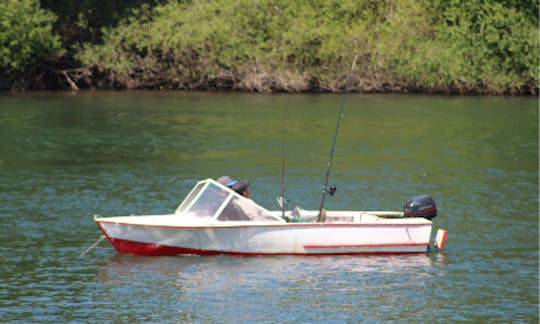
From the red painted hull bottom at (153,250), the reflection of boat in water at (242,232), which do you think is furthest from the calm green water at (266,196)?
the reflection of boat in water at (242,232)

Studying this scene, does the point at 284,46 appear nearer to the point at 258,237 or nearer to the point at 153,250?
the point at 153,250

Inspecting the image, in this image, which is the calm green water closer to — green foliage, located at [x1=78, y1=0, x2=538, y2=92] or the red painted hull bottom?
the red painted hull bottom

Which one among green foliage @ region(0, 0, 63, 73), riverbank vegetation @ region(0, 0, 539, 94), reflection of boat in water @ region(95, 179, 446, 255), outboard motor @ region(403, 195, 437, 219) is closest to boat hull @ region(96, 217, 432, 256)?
reflection of boat in water @ region(95, 179, 446, 255)

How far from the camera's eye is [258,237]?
21594 millimetres

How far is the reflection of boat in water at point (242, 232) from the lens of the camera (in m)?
21.5

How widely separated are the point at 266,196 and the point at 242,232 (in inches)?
310

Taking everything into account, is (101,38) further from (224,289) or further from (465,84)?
(224,289)

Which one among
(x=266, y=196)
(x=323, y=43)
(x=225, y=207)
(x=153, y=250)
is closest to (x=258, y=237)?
(x=225, y=207)

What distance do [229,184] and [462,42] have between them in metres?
42.2

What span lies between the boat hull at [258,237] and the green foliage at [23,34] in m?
40.3

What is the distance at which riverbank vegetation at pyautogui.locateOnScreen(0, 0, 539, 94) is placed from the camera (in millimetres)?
61250

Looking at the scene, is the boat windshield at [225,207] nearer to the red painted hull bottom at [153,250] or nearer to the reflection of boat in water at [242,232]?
the reflection of boat in water at [242,232]

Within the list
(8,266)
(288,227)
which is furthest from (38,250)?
(288,227)

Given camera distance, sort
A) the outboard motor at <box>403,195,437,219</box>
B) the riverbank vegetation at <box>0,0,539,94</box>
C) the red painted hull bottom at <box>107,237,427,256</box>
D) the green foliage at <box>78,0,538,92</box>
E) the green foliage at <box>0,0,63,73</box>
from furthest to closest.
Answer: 1. the green foliage at <box>78,0,538,92</box>
2. the riverbank vegetation at <box>0,0,539,94</box>
3. the green foliage at <box>0,0,63,73</box>
4. the outboard motor at <box>403,195,437,219</box>
5. the red painted hull bottom at <box>107,237,427,256</box>
